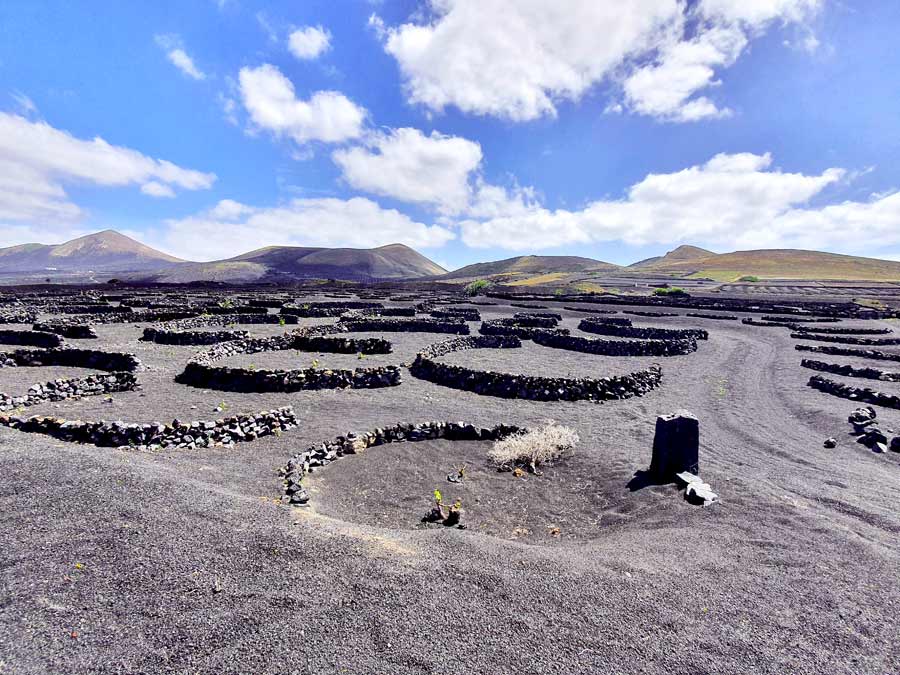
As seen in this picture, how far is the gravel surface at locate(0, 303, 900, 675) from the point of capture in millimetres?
4203

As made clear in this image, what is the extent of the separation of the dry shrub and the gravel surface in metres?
0.50

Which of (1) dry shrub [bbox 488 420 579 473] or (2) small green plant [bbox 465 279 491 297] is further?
(2) small green plant [bbox 465 279 491 297]

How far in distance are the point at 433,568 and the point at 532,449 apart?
5447 millimetres

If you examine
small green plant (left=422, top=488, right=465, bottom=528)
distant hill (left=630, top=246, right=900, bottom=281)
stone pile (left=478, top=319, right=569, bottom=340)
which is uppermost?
distant hill (left=630, top=246, right=900, bottom=281)

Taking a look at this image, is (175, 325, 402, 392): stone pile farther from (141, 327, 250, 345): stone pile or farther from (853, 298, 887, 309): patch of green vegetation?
(853, 298, 887, 309): patch of green vegetation

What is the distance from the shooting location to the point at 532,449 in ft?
34.2

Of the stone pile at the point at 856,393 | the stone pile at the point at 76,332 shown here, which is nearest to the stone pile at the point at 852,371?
the stone pile at the point at 856,393

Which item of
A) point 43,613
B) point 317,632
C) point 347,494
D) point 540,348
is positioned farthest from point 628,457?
point 540,348

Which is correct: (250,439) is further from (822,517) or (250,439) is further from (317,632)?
(822,517)

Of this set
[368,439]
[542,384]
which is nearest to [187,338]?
[368,439]

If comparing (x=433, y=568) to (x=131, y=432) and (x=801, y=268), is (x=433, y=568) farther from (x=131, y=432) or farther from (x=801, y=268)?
(x=801, y=268)

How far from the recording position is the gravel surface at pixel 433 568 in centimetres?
420

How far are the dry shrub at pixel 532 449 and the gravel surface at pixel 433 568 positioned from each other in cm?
50

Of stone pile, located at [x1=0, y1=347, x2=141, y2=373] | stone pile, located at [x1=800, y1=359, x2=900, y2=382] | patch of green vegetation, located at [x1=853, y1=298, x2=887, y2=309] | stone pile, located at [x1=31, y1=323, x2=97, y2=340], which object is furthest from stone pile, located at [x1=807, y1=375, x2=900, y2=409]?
patch of green vegetation, located at [x1=853, y1=298, x2=887, y2=309]
